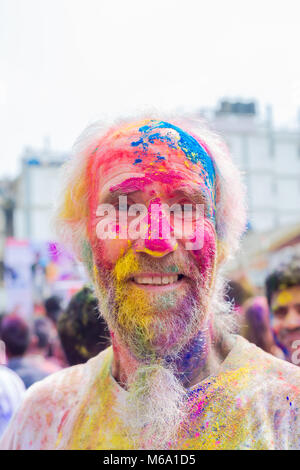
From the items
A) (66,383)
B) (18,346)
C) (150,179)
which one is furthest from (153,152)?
(18,346)

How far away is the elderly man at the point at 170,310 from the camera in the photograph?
4.40 ft

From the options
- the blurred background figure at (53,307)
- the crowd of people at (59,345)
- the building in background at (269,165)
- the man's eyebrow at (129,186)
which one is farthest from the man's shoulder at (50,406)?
the building in background at (269,165)

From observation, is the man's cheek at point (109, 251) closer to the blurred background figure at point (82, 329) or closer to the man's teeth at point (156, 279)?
the man's teeth at point (156, 279)

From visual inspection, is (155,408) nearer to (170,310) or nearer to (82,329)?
(170,310)

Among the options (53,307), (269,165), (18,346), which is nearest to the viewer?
(18,346)

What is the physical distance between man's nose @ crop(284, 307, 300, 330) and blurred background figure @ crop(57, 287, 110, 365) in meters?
0.79

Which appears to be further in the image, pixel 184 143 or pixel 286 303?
pixel 286 303

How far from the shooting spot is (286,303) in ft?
6.52

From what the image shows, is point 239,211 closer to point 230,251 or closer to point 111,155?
point 230,251

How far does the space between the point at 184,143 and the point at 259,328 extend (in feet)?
4.34
